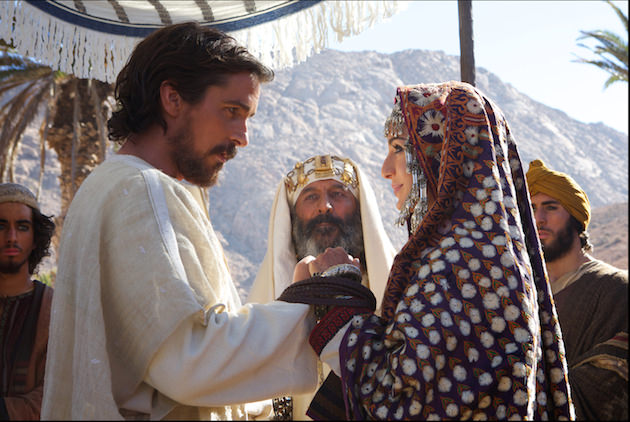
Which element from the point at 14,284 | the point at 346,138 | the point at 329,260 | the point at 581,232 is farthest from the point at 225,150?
the point at 346,138

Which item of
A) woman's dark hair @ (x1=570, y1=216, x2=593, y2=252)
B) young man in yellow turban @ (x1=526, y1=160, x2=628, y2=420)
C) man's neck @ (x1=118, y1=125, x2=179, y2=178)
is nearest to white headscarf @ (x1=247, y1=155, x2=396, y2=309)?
young man in yellow turban @ (x1=526, y1=160, x2=628, y2=420)

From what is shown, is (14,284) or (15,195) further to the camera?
(15,195)

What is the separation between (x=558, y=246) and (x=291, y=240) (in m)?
1.90

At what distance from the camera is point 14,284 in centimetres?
454

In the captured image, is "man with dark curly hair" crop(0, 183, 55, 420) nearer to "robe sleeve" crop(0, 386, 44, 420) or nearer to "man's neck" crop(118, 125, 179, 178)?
"robe sleeve" crop(0, 386, 44, 420)

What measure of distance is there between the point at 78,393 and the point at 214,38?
1.51m

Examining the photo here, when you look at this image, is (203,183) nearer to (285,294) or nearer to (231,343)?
(285,294)

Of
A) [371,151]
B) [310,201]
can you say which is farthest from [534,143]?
[310,201]

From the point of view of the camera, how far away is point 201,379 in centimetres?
211

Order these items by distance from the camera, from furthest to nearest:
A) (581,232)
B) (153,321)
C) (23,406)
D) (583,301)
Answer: (581,232)
(583,301)
(23,406)
(153,321)

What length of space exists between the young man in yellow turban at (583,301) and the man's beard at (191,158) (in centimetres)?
220

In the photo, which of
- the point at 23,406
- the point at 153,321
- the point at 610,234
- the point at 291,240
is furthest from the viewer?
the point at 610,234

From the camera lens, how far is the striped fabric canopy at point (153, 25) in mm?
3984

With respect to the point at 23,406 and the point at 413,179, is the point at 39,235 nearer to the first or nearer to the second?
the point at 23,406
